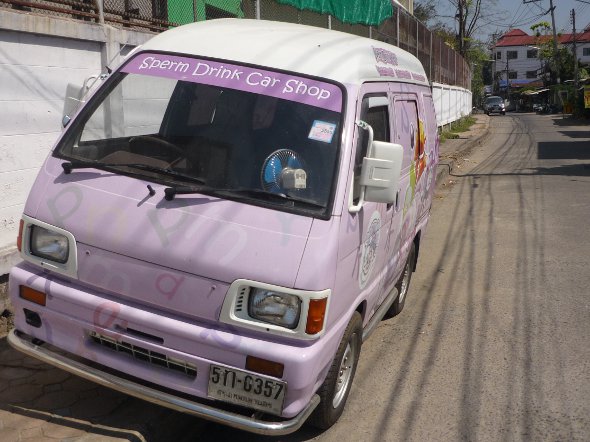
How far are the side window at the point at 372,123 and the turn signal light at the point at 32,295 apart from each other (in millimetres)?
1729

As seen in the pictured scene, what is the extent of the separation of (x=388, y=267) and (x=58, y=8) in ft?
11.7

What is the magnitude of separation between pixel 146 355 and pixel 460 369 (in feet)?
8.15

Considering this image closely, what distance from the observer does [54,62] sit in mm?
5309

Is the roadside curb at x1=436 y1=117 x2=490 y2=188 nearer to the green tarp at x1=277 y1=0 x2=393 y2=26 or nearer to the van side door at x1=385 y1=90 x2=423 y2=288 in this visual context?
the green tarp at x1=277 y1=0 x2=393 y2=26

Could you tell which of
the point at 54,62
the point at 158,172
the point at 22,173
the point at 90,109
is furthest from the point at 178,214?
the point at 54,62

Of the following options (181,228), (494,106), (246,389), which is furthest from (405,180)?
(494,106)

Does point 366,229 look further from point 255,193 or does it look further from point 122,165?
point 122,165

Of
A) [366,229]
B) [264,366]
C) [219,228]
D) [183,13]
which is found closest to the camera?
[264,366]

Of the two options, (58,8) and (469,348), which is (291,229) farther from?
(58,8)

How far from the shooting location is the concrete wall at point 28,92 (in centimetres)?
481

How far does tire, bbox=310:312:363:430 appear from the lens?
137 inches

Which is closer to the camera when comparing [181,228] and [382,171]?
[181,228]

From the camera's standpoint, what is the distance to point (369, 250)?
3842 millimetres

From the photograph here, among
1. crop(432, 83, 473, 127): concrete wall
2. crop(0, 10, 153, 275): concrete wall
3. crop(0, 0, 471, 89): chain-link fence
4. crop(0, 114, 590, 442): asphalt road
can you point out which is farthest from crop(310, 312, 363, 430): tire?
crop(432, 83, 473, 127): concrete wall
